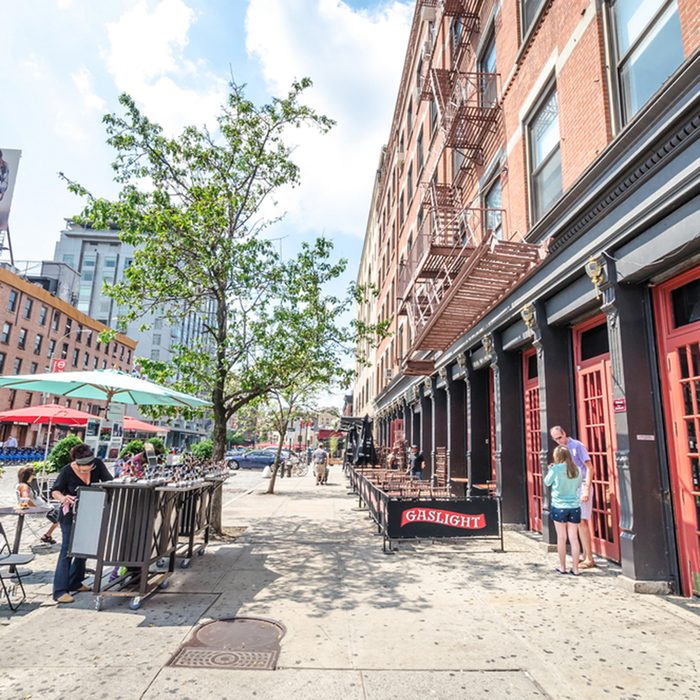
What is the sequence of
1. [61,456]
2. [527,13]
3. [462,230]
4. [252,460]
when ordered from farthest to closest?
[252,460] → [61,456] → [462,230] → [527,13]

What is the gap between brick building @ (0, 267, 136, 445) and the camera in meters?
44.4

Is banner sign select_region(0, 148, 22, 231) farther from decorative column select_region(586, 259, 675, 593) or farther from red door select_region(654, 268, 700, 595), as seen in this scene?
red door select_region(654, 268, 700, 595)

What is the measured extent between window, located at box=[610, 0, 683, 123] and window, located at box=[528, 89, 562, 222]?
180cm

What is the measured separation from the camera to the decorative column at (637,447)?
230 inches

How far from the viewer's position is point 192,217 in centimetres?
1023

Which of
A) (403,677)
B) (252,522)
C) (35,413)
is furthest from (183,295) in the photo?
(35,413)

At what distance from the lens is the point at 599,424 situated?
763cm

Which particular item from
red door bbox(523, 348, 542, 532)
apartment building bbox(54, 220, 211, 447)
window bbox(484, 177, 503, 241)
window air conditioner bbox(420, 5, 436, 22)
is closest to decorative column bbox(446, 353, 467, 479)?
red door bbox(523, 348, 542, 532)

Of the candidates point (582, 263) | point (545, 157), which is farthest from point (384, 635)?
point (545, 157)

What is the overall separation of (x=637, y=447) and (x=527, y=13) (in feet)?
31.3

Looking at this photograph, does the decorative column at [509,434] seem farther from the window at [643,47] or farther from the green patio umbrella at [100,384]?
the green patio umbrella at [100,384]

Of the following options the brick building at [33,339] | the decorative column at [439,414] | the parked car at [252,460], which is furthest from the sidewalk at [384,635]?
the brick building at [33,339]

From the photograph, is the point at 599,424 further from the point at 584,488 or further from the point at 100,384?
the point at 100,384

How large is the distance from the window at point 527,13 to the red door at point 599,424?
6.75 m
